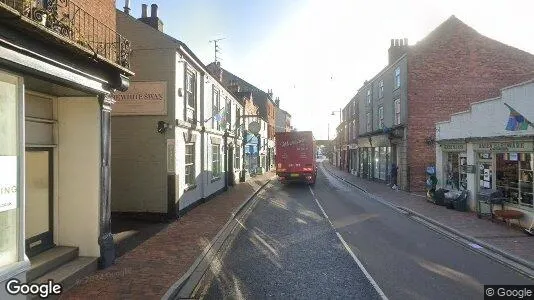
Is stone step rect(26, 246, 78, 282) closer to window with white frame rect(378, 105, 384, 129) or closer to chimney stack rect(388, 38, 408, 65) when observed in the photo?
window with white frame rect(378, 105, 384, 129)

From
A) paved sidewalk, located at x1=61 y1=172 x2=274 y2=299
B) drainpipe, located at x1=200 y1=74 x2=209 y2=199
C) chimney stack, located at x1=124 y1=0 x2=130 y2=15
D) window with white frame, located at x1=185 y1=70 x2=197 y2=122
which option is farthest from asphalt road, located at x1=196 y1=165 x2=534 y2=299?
chimney stack, located at x1=124 y1=0 x2=130 y2=15

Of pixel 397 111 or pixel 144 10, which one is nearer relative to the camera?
pixel 144 10

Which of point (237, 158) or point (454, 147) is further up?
point (454, 147)

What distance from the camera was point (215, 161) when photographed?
21875 mm

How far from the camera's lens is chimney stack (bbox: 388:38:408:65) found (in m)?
31.2

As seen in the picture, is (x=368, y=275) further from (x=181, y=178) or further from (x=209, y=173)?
(x=209, y=173)

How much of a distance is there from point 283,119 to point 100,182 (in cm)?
6869

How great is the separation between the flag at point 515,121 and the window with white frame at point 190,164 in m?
12.1

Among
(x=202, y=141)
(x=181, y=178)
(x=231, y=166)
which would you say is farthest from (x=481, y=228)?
(x=231, y=166)

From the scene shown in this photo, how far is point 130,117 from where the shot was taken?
14.1 meters

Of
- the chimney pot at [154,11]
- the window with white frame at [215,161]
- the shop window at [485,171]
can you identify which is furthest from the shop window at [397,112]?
the chimney pot at [154,11]

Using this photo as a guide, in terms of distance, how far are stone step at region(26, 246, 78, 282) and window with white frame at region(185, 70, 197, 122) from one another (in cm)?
843

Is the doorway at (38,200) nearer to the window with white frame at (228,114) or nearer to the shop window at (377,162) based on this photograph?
the window with white frame at (228,114)

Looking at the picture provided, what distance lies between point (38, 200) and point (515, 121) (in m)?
14.2
